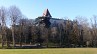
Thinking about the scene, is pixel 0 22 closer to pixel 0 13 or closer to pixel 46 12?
pixel 0 13

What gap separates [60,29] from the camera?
106 metres

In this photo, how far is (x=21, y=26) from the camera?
3649 inches

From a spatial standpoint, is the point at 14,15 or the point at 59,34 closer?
the point at 14,15

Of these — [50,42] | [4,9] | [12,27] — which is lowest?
[50,42]

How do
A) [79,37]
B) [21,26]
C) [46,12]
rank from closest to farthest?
[21,26]
[79,37]
[46,12]

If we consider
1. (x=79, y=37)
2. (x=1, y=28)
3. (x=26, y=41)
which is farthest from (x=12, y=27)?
(x=79, y=37)

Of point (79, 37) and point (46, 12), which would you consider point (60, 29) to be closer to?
point (79, 37)

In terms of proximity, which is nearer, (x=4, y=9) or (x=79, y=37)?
(x=4, y=9)

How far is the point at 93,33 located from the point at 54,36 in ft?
56.6

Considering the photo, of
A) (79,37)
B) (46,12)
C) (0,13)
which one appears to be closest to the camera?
(0,13)

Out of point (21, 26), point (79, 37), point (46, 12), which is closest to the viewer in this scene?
point (21, 26)

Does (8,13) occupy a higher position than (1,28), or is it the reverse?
(8,13)

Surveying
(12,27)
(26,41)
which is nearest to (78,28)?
(26,41)

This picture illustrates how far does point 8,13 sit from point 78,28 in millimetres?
32385
